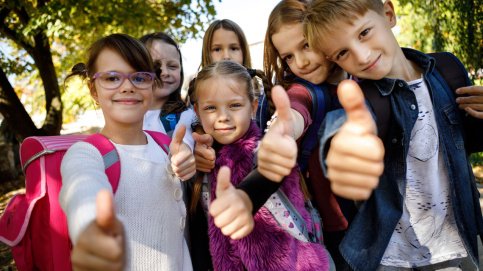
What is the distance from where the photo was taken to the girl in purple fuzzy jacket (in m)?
1.59

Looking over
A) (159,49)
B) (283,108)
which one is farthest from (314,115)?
(159,49)

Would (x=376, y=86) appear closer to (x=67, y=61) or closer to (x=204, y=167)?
(x=204, y=167)

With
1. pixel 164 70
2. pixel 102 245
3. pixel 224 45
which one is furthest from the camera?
pixel 224 45

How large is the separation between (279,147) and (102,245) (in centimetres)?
57

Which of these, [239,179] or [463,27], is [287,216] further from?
[463,27]

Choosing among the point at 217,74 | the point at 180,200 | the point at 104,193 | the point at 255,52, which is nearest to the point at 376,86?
the point at 217,74

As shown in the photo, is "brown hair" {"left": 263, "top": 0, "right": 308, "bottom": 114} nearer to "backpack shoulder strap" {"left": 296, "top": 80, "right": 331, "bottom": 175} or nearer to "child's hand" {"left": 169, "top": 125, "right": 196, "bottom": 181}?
"backpack shoulder strap" {"left": 296, "top": 80, "right": 331, "bottom": 175}

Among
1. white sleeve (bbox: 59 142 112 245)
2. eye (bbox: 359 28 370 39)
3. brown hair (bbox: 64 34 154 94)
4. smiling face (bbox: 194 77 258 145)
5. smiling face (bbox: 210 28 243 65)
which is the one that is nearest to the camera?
white sleeve (bbox: 59 142 112 245)

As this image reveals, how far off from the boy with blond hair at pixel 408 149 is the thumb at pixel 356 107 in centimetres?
66

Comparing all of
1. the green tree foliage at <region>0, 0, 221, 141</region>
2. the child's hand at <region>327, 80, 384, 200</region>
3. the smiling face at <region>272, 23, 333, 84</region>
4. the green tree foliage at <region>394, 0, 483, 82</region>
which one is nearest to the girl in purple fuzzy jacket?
the smiling face at <region>272, 23, 333, 84</region>

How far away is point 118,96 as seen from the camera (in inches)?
62.7

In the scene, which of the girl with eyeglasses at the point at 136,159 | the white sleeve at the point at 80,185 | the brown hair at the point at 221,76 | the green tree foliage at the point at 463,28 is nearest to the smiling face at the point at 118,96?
→ the girl with eyeglasses at the point at 136,159

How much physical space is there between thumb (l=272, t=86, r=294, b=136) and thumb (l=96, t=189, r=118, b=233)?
1.85 feet

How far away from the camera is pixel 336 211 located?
→ 1971mm
